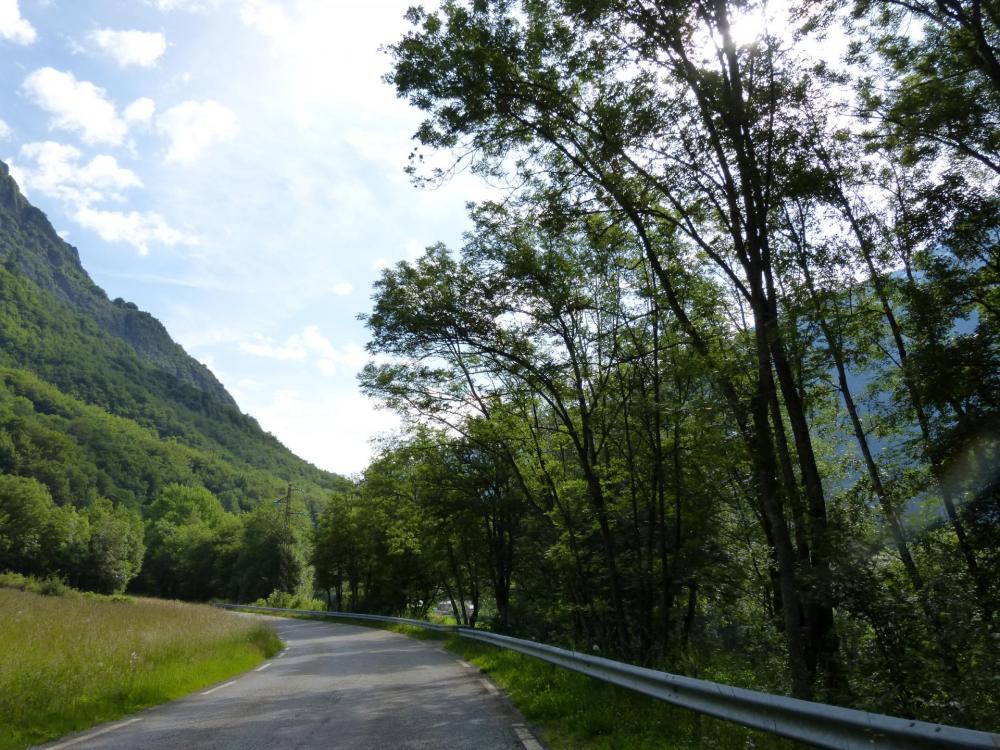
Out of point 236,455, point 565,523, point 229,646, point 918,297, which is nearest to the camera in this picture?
point 918,297

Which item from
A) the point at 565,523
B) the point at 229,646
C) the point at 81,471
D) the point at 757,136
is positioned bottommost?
the point at 229,646

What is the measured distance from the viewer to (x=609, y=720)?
651 cm

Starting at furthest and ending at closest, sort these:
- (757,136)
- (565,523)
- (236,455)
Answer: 1. (236,455)
2. (565,523)
3. (757,136)

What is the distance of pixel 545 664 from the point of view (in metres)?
11.6

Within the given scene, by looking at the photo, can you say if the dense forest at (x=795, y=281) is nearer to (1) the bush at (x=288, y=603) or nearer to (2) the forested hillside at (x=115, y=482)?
(2) the forested hillside at (x=115, y=482)

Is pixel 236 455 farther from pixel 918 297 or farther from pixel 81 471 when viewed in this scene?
pixel 918 297

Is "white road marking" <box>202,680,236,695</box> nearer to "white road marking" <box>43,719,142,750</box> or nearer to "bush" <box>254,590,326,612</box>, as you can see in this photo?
"white road marking" <box>43,719,142,750</box>

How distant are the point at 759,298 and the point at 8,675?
10.1 meters

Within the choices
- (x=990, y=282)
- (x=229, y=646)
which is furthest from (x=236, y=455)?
(x=990, y=282)

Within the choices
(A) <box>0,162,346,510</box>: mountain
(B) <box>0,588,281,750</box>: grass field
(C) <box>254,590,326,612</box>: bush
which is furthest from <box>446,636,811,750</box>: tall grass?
(A) <box>0,162,346,510</box>: mountain

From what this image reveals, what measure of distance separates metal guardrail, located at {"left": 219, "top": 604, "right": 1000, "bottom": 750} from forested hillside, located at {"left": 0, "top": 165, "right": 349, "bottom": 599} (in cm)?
4045

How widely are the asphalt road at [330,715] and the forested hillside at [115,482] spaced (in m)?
32.9

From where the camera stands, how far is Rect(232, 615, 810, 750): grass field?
525 centimetres

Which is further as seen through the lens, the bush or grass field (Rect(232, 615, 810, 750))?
the bush
